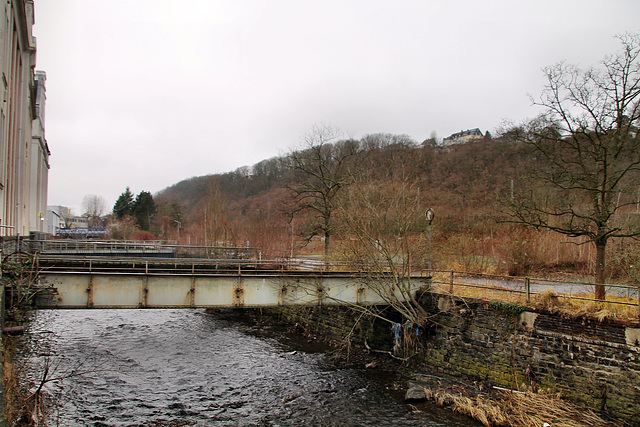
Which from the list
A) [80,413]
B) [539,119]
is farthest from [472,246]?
[80,413]

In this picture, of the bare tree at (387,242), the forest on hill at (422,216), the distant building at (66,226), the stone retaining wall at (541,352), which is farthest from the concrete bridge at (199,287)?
the distant building at (66,226)

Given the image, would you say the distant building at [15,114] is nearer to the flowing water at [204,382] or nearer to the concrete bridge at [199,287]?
the flowing water at [204,382]

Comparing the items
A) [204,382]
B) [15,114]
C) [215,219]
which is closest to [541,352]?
[204,382]

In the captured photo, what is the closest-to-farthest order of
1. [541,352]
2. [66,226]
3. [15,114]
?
[541,352] < [15,114] < [66,226]

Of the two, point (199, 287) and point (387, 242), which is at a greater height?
point (387, 242)

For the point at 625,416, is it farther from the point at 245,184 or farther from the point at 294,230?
the point at 245,184

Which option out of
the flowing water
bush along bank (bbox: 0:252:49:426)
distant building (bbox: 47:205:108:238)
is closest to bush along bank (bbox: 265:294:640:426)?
the flowing water

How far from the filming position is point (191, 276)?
16.3 meters

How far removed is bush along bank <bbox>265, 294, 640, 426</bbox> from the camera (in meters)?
11.8

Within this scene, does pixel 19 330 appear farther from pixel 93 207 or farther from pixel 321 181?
pixel 93 207

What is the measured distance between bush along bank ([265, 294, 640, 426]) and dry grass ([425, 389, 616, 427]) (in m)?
0.03

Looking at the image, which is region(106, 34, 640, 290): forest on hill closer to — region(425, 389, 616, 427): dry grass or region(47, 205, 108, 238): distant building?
region(425, 389, 616, 427): dry grass

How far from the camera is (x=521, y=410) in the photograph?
12.3 metres

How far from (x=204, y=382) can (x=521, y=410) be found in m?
11.1
